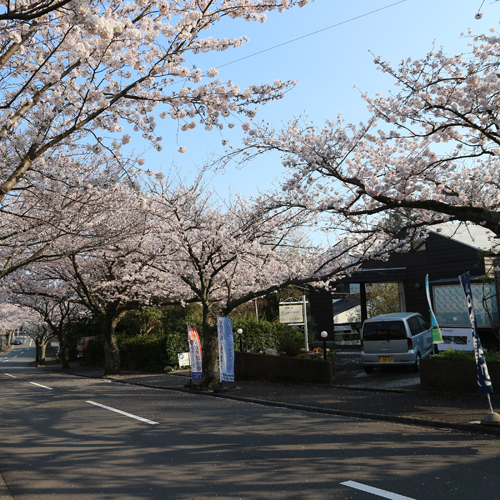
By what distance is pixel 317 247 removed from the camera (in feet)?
57.8

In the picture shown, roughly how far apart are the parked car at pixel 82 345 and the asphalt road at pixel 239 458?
27.6 m

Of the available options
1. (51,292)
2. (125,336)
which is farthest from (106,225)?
(125,336)

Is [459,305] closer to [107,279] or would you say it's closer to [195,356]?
[195,356]

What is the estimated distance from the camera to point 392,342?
1484 centimetres

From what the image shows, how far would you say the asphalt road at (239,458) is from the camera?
5.10 meters

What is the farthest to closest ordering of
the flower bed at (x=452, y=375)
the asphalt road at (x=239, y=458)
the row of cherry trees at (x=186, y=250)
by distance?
the row of cherry trees at (x=186, y=250)
the flower bed at (x=452, y=375)
the asphalt road at (x=239, y=458)

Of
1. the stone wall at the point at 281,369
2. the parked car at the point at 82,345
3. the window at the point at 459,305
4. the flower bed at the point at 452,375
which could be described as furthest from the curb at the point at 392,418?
the parked car at the point at 82,345

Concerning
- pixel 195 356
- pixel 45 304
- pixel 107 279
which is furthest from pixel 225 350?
pixel 45 304

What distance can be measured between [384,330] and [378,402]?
483 cm

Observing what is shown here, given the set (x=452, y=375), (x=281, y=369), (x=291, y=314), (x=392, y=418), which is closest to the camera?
(x=392, y=418)

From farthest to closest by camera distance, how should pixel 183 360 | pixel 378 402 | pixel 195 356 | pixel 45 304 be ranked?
pixel 45 304 < pixel 183 360 < pixel 195 356 < pixel 378 402

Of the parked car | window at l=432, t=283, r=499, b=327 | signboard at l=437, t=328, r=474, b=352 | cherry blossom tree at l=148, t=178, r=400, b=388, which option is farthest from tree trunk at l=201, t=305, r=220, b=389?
the parked car

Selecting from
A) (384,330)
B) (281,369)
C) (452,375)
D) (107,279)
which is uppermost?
(107,279)

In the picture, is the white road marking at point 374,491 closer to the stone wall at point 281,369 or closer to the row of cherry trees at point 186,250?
the row of cherry trees at point 186,250
